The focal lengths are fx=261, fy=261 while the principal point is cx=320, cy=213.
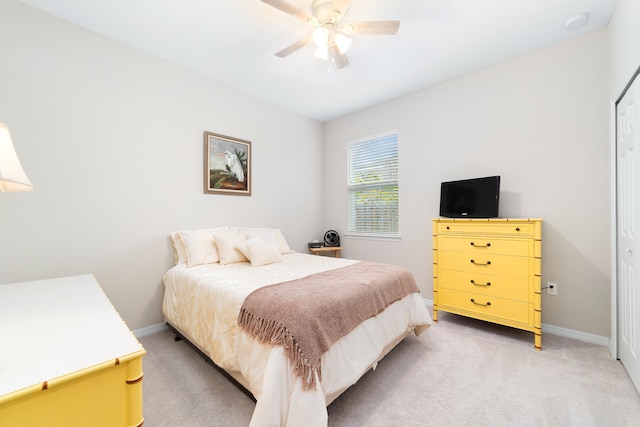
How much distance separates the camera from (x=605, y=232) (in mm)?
2250

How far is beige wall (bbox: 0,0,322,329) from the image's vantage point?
77.5 inches

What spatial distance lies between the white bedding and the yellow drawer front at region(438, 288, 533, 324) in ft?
1.92

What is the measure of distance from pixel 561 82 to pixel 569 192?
1.03m

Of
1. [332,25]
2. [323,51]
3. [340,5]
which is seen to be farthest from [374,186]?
[340,5]

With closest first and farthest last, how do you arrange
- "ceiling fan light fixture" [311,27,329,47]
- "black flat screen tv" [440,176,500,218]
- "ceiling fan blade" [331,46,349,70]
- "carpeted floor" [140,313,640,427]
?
"carpeted floor" [140,313,640,427] < "ceiling fan light fixture" [311,27,329,47] < "ceiling fan blade" [331,46,349,70] < "black flat screen tv" [440,176,500,218]

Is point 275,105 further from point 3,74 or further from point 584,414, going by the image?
point 584,414

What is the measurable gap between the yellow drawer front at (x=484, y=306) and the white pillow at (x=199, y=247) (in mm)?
2411

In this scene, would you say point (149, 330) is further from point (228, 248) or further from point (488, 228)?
point (488, 228)

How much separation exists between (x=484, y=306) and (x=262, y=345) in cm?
218

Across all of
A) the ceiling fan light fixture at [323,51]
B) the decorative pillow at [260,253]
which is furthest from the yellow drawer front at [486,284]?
the ceiling fan light fixture at [323,51]

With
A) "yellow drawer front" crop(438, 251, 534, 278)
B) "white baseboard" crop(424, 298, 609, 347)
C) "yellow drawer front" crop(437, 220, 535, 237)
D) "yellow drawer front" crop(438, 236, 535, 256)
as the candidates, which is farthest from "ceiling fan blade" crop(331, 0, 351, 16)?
"white baseboard" crop(424, 298, 609, 347)

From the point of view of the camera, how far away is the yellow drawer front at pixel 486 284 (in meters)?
2.30

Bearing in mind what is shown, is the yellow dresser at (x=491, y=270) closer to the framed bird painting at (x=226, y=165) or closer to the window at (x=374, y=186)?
the window at (x=374, y=186)

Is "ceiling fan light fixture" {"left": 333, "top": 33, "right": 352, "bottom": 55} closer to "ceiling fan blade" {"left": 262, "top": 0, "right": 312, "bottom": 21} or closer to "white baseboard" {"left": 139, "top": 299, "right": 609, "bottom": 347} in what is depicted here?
"ceiling fan blade" {"left": 262, "top": 0, "right": 312, "bottom": 21}
